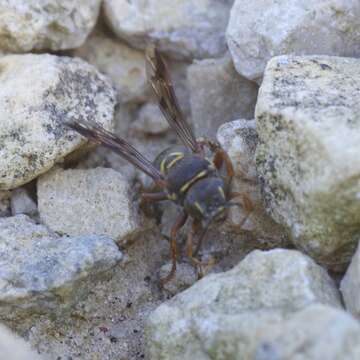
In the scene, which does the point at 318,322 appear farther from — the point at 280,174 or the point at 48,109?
the point at 48,109

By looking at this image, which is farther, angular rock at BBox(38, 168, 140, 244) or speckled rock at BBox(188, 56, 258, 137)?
speckled rock at BBox(188, 56, 258, 137)

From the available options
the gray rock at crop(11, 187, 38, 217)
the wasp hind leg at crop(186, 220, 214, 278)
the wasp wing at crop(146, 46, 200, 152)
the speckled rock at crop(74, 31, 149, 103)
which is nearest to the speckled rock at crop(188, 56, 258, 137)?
the wasp wing at crop(146, 46, 200, 152)

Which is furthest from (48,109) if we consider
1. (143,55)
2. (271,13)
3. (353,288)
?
(353,288)

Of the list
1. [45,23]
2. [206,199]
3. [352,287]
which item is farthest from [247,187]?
[45,23]

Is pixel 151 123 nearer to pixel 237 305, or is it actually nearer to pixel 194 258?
pixel 194 258

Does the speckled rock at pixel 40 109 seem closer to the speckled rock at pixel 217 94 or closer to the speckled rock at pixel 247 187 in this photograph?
the speckled rock at pixel 217 94

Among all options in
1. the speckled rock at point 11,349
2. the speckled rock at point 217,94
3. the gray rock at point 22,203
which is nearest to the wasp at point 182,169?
Result: the speckled rock at point 217,94

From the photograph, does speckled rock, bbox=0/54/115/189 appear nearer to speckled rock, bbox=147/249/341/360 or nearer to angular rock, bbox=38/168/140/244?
angular rock, bbox=38/168/140/244
